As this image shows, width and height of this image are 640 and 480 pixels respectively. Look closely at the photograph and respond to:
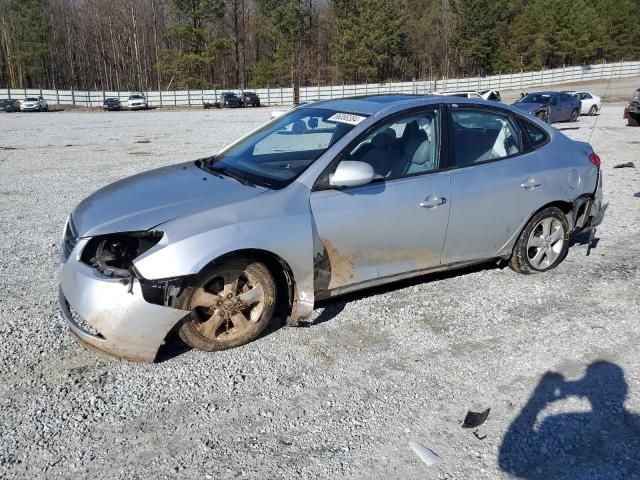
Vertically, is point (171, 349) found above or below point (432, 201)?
below

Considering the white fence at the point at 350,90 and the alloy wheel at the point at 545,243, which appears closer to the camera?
the alloy wheel at the point at 545,243

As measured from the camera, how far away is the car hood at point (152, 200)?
3.47 m

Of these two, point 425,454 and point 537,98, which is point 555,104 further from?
point 425,454

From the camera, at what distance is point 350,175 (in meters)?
3.76

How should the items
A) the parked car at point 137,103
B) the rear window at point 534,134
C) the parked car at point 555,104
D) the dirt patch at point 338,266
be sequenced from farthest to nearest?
the parked car at point 137,103
the parked car at point 555,104
the rear window at point 534,134
the dirt patch at point 338,266

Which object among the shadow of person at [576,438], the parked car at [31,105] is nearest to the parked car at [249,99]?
the parked car at [31,105]

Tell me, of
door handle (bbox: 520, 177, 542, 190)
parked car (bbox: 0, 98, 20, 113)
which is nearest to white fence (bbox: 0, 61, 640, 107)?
parked car (bbox: 0, 98, 20, 113)

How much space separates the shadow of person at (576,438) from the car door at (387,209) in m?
1.35

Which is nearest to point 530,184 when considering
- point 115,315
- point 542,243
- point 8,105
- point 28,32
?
point 542,243

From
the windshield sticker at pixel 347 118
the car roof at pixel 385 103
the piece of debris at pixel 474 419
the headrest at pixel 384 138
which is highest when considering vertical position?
the car roof at pixel 385 103

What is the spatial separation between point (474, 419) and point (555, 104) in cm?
2255

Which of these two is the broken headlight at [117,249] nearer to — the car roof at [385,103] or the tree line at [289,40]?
the car roof at [385,103]

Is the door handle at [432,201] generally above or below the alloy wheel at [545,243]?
above

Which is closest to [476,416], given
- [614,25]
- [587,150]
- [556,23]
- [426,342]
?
[426,342]
